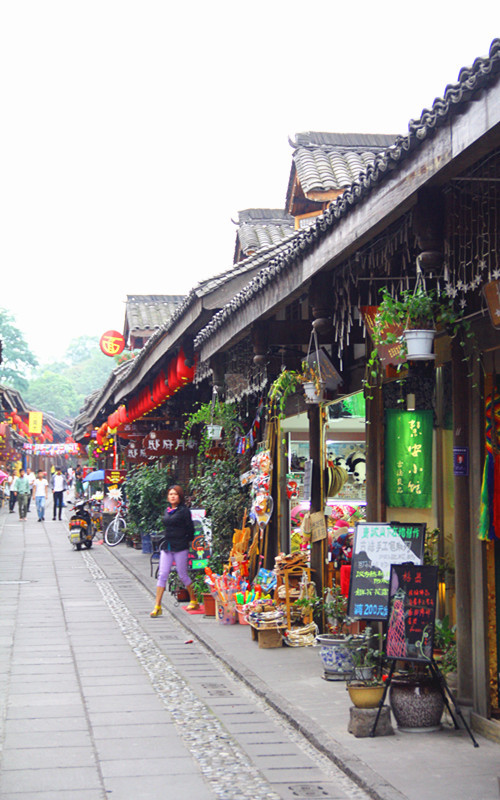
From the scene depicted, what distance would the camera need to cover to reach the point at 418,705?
273 inches

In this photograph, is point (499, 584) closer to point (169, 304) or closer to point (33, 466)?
point (169, 304)

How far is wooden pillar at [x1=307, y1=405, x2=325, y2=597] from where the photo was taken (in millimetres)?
11008

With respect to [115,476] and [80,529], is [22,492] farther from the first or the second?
[80,529]

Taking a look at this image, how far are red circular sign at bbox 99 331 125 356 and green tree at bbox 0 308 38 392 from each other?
1395 inches

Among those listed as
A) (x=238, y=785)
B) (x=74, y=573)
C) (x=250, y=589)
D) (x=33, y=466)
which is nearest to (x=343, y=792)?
(x=238, y=785)

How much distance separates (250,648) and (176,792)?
4.96m

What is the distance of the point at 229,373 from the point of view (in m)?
14.0

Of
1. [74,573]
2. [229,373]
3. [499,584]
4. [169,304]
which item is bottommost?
[74,573]

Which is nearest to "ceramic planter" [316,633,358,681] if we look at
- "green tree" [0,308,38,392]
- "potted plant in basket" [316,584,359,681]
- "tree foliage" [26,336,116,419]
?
"potted plant in basket" [316,584,359,681]

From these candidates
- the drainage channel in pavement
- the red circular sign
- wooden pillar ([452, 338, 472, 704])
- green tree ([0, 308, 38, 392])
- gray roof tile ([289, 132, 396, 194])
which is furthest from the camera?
green tree ([0, 308, 38, 392])

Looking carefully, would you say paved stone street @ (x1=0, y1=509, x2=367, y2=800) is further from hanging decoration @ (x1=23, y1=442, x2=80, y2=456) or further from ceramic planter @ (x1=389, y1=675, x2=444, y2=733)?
hanging decoration @ (x1=23, y1=442, x2=80, y2=456)

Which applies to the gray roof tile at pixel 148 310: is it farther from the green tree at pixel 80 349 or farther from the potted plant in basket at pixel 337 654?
the green tree at pixel 80 349

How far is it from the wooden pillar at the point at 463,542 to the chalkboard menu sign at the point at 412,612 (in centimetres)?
29

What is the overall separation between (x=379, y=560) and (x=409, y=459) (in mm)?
1015
